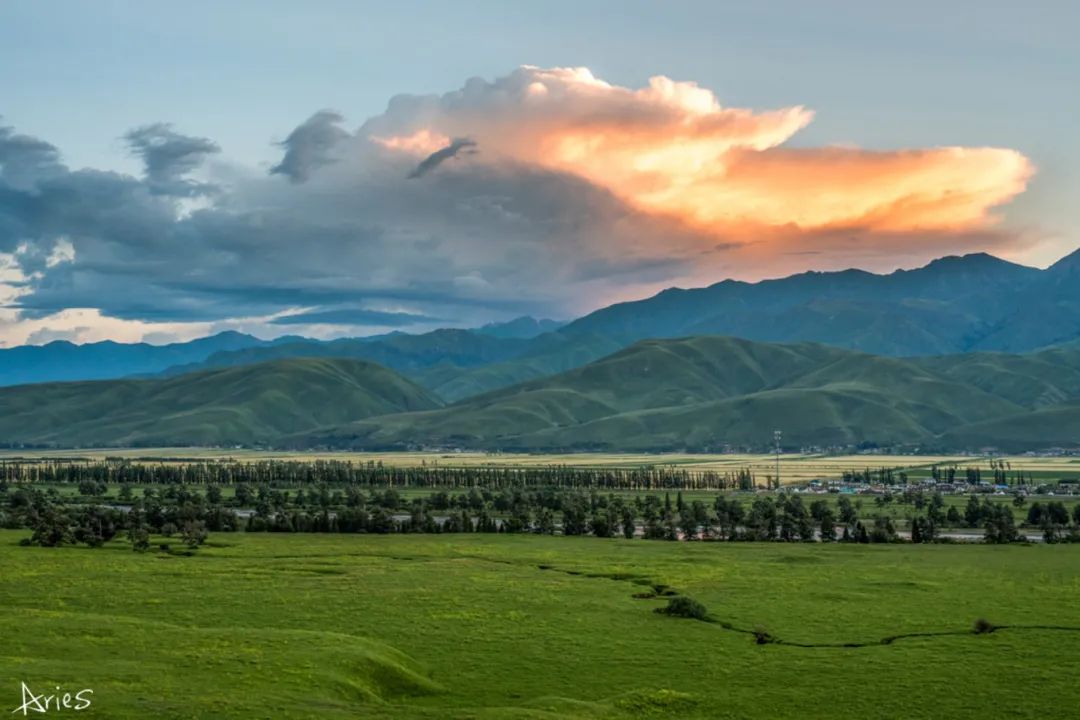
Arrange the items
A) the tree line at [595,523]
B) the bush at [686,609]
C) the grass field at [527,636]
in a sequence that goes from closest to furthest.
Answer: the grass field at [527,636] < the bush at [686,609] < the tree line at [595,523]

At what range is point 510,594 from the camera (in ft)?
337

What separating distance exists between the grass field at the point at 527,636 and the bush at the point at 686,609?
151 cm

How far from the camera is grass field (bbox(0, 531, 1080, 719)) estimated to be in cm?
6275

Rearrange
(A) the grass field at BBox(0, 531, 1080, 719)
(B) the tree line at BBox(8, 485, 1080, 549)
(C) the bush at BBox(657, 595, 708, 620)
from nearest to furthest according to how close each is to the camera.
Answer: (A) the grass field at BBox(0, 531, 1080, 719) < (C) the bush at BBox(657, 595, 708, 620) < (B) the tree line at BBox(8, 485, 1080, 549)

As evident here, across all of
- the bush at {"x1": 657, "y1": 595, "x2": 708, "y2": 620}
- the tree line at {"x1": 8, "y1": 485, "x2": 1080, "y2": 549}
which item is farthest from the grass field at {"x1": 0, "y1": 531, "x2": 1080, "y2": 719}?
the tree line at {"x1": 8, "y1": 485, "x2": 1080, "y2": 549}

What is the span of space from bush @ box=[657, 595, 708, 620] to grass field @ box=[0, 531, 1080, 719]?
151cm

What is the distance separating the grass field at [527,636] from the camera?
62750mm

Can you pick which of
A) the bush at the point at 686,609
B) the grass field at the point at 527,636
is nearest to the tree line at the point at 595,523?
the grass field at the point at 527,636

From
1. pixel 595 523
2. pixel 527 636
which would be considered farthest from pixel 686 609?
pixel 595 523

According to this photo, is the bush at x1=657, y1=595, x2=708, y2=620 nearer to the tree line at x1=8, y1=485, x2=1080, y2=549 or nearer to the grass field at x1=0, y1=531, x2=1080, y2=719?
the grass field at x1=0, y1=531, x2=1080, y2=719

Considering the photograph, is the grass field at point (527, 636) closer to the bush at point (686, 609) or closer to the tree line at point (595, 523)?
the bush at point (686, 609)

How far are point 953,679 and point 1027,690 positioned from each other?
15.6 ft

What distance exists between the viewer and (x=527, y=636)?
8300cm

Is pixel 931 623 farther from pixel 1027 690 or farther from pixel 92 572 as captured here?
pixel 92 572
